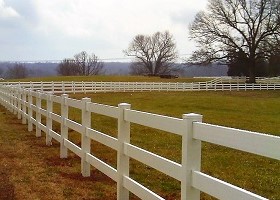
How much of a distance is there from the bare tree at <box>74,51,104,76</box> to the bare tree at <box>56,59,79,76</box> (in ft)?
4.06

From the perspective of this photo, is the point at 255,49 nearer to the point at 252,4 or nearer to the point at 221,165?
the point at 252,4

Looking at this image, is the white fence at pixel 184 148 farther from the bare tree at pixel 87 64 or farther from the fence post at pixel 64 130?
the bare tree at pixel 87 64

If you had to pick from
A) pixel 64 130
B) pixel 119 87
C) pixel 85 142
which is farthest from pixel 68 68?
pixel 85 142

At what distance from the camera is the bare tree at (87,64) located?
5418 inches

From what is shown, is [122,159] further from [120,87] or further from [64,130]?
[120,87]

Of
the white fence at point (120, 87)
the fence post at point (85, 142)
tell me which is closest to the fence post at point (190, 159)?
the fence post at point (85, 142)

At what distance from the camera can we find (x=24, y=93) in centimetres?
1636

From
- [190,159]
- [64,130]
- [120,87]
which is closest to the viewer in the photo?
[190,159]

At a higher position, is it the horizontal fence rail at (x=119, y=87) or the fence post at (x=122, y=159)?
the fence post at (x=122, y=159)

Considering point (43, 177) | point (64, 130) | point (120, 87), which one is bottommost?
point (120, 87)

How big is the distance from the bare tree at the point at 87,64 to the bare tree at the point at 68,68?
1238 mm

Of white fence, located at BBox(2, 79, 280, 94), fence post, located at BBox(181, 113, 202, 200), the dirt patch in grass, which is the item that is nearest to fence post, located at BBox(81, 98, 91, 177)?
the dirt patch in grass

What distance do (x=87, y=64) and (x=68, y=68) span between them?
905cm

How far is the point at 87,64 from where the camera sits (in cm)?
14188
